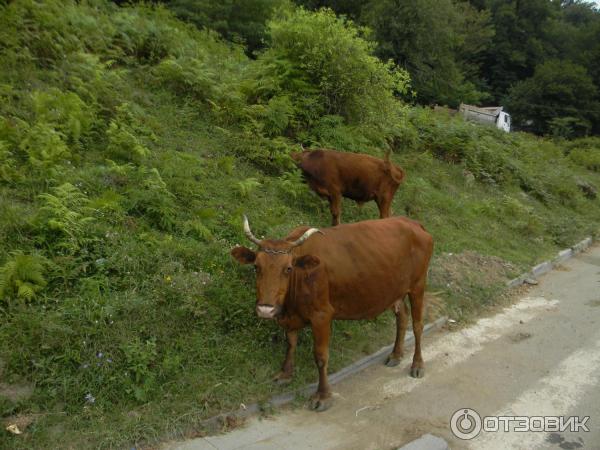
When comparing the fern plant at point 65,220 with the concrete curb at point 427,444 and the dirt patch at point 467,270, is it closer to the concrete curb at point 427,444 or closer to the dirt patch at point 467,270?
the concrete curb at point 427,444

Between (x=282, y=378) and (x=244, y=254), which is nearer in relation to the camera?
(x=244, y=254)

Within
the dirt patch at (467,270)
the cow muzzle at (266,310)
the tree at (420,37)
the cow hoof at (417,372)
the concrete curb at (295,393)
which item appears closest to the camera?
the cow muzzle at (266,310)

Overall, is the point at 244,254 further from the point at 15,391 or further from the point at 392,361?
the point at 392,361

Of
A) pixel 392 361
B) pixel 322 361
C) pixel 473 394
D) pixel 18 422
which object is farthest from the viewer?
pixel 392 361

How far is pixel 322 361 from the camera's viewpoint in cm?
566

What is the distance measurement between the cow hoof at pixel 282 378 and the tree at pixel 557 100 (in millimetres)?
45210

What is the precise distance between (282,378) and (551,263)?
8843mm

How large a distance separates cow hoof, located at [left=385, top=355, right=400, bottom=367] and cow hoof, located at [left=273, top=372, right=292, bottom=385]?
5.31 feet

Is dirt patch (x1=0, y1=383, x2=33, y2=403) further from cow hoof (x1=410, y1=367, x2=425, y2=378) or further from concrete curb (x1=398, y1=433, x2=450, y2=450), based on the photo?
cow hoof (x1=410, y1=367, x2=425, y2=378)

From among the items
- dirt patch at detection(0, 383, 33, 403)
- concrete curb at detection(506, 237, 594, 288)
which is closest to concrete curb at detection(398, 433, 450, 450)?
dirt patch at detection(0, 383, 33, 403)

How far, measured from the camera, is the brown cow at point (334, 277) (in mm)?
5238

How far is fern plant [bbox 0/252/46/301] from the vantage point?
17.5 feet

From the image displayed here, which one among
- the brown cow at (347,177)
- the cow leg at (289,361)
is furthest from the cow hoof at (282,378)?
the brown cow at (347,177)

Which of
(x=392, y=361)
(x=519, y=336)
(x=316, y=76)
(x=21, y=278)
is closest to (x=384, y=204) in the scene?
(x=519, y=336)
